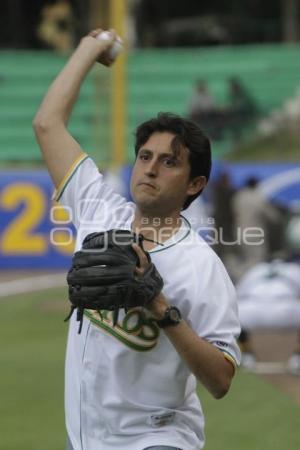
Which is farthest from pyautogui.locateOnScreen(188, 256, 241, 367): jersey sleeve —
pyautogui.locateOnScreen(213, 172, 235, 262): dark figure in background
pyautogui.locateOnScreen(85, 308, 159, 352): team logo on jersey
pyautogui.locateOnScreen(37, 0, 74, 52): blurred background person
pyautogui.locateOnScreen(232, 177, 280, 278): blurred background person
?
pyautogui.locateOnScreen(37, 0, 74, 52): blurred background person

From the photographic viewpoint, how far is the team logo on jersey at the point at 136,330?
13.2ft

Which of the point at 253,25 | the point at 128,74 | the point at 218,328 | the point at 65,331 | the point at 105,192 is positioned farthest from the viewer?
the point at 253,25

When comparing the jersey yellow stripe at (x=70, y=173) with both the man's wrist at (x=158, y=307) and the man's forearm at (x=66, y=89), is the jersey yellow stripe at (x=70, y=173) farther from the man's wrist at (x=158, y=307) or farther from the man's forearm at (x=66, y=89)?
the man's wrist at (x=158, y=307)

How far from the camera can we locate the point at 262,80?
26766 mm

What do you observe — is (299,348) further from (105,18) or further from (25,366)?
(105,18)

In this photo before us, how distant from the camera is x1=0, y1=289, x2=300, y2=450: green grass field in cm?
833

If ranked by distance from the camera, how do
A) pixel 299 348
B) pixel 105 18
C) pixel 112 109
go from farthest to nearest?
pixel 105 18 → pixel 112 109 → pixel 299 348

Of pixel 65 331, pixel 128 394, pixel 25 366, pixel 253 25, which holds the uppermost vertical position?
pixel 128 394

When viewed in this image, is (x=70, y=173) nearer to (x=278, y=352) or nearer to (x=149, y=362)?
(x=149, y=362)

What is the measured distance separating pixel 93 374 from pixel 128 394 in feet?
0.48

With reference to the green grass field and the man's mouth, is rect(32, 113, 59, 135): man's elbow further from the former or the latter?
the green grass field

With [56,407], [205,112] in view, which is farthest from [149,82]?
[56,407]

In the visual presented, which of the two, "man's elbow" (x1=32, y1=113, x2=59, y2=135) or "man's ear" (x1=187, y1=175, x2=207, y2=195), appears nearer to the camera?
"man's ear" (x1=187, y1=175, x2=207, y2=195)

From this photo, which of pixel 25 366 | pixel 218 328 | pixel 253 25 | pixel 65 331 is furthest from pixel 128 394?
pixel 253 25
